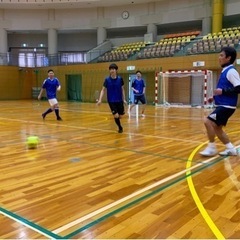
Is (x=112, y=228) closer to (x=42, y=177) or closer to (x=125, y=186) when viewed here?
(x=125, y=186)

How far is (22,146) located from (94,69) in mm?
19220

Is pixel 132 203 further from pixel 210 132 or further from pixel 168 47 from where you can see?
pixel 168 47

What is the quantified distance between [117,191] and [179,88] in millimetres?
17555

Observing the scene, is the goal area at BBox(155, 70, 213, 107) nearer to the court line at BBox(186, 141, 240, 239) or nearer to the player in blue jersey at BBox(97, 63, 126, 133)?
the player in blue jersey at BBox(97, 63, 126, 133)

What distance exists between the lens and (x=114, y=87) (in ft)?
26.5

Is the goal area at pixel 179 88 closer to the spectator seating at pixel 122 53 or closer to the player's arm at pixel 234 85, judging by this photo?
the spectator seating at pixel 122 53

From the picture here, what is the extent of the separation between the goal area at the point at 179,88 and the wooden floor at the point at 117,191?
13.5 meters

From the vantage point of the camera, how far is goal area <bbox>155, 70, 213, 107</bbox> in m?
19.6

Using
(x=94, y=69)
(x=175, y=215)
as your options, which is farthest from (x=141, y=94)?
(x=94, y=69)

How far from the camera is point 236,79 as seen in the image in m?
4.84

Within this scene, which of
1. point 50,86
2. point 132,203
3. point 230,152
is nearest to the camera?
point 132,203

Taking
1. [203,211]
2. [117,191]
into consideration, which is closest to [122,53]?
[117,191]

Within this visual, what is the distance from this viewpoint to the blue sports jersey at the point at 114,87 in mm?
8068

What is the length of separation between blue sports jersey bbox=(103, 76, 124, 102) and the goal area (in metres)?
11.8
